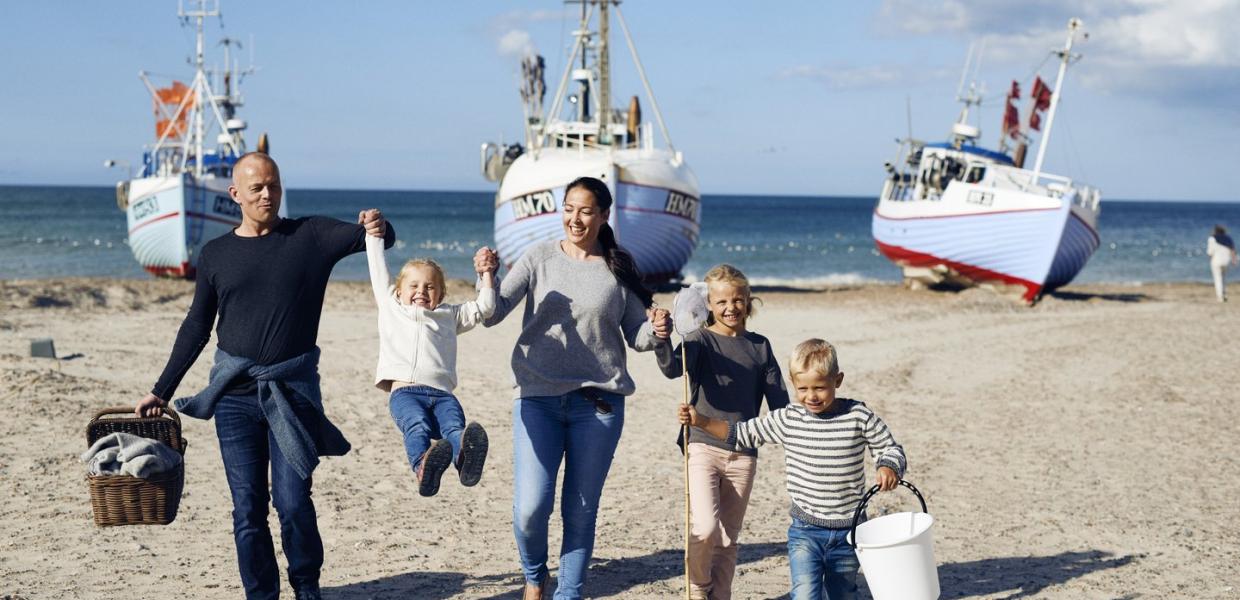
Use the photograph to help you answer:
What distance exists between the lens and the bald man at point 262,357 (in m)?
4.52

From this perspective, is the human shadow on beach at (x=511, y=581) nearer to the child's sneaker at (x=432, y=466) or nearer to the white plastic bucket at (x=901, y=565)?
the child's sneaker at (x=432, y=466)

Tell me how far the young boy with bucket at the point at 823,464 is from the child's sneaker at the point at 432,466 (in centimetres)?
102

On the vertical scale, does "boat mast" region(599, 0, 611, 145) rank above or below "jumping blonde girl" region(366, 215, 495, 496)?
above

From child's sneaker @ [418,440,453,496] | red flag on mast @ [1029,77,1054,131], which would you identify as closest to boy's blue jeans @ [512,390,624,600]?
child's sneaker @ [418,440,453,496]

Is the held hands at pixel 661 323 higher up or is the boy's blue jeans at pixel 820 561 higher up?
the held hands at pixel 661 323

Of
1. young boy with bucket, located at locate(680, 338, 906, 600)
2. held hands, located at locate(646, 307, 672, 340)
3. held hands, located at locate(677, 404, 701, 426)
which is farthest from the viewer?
held hands, located at locate(646, 307, 672, 340)

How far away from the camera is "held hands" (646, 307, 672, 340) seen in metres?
4.59

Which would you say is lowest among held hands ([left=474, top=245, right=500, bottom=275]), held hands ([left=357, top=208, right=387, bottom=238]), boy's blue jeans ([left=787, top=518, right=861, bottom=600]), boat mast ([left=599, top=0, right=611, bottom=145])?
boy's blue jeans ([left=787, top=518, right=861, bottom=600])

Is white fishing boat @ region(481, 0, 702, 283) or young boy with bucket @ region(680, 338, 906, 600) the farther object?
white fishing boat @ region(481, 0, 702, 283)

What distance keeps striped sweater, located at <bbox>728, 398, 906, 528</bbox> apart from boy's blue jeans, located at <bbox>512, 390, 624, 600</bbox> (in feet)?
2.38

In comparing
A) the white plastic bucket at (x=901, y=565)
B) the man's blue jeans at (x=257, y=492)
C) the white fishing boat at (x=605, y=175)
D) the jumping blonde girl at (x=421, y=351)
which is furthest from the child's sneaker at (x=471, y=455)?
the white fishing boat at (x=605, y=175)

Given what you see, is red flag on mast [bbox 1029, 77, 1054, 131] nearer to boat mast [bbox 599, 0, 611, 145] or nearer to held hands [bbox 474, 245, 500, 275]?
boat mast [bbox 599, 0, 611, 145]

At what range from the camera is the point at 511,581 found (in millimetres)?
5727

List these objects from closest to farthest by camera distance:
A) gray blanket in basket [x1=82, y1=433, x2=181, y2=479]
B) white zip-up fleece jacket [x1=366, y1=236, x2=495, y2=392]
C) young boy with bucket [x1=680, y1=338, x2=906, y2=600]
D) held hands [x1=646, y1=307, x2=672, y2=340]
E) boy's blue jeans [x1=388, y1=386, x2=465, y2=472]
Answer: young boy with bucket [x1=680, y1=338, x2=906, y2=600] → held hands [x1=646, y1=307, x2=672, y2=340] → gray blanket in basket [x1=82, y1=433, x2=181, y2=479] → boy's blue jeans [x1=388, y1=386, x2=465, y2=472] → white zip-up fleece jacket [x1=366, y1=236, x2=495, y2=392]
